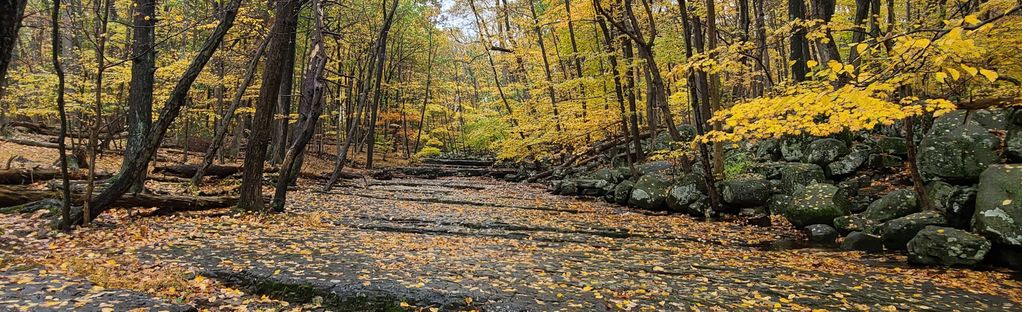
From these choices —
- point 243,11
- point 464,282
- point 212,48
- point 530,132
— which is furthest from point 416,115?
point 464,282

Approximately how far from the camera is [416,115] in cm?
3462

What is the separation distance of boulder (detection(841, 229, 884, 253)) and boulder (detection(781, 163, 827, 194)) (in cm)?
306

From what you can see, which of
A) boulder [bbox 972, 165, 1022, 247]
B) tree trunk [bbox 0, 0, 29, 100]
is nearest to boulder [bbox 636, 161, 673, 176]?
boulder [bbox 972, 165, 1022, 247]

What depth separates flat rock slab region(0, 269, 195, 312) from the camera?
13.5 ft

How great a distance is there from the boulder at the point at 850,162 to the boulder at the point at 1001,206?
15.2 feet

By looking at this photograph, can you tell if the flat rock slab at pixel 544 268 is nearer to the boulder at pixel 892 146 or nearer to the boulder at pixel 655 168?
the boulder at pixel 892 146

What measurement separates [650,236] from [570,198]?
7.20m

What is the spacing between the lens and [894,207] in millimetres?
8922

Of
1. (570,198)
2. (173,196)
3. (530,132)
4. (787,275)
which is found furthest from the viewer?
(530,132)

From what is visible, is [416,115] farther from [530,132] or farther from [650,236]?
[650,236]

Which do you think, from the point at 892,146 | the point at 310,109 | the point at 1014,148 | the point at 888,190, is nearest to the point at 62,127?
the point at 310,109

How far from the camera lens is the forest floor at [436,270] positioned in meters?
5.08

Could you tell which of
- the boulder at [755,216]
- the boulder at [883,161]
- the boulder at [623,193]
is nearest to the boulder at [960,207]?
the boulder at [755,216]

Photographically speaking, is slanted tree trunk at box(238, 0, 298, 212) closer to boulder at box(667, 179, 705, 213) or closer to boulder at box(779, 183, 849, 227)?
boulder at box(667, 179, 705, 213)
